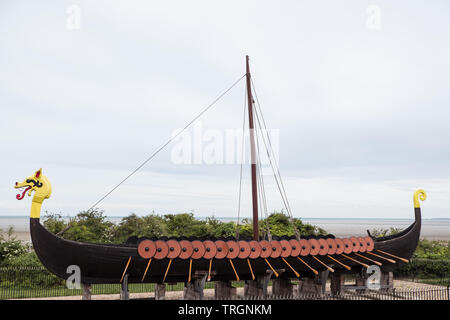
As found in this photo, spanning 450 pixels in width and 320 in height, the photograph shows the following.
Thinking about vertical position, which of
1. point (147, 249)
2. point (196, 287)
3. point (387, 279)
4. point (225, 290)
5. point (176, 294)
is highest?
point (147, 249)

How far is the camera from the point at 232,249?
12391 millimetres

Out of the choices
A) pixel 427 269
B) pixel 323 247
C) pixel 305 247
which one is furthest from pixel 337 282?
pixel 427 269

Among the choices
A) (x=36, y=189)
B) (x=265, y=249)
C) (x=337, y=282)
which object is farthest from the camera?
(x=337, y=282)

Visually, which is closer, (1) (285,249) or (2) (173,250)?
(2) (173,250)

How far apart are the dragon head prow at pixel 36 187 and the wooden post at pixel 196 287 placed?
5407 millimetres

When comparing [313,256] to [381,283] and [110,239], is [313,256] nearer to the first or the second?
[381,283]

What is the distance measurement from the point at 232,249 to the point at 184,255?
1.59 m

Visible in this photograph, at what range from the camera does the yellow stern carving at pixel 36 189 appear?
10742 mm

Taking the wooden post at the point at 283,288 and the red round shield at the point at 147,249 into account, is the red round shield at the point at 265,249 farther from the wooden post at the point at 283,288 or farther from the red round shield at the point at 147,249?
the red round shield at the point at 147,249

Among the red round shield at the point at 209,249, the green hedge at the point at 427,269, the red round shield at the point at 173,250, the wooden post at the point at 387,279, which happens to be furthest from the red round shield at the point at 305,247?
the green hedge at the point at 427,269

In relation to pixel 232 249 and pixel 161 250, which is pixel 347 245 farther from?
pixel 161 250

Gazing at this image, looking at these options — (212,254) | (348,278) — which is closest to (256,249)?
(212,254)

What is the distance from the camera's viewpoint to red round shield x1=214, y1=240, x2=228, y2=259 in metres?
12.2

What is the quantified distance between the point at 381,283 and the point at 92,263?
11.7 m
